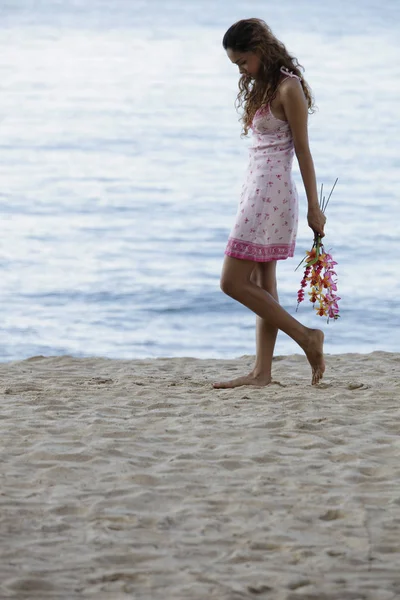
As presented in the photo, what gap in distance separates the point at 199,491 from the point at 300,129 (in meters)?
1.94

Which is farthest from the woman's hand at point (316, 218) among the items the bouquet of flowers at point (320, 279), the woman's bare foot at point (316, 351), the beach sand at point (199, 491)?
the beach sand at point (199, 491)

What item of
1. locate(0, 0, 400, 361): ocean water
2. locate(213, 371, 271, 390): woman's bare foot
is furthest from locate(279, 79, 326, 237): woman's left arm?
locate(0, 0, 400, 361): ocean water

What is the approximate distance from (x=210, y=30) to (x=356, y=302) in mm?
27241

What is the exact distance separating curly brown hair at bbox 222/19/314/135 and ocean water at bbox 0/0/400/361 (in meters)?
3.28

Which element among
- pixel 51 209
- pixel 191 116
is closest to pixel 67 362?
pixel 51 209

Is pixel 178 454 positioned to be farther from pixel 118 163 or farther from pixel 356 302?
pixel 118 163

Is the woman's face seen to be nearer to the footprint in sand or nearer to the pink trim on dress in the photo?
the pink trim on dress

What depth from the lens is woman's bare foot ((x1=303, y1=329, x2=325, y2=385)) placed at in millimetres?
5191

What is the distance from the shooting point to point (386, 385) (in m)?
5.50

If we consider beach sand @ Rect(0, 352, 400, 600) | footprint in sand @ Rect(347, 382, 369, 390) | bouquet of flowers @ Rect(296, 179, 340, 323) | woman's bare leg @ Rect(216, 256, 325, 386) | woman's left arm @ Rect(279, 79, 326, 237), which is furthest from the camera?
footprint in sand @ Rect(347, 382, 369, 390)

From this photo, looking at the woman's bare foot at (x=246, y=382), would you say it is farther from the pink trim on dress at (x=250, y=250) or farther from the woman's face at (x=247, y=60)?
the woman's face at (x=247, y=60)

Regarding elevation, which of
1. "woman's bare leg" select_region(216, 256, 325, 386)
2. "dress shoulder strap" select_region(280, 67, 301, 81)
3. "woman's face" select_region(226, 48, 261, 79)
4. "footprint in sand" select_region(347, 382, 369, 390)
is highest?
"woman's face" select_region(226, 48, 261, 79)

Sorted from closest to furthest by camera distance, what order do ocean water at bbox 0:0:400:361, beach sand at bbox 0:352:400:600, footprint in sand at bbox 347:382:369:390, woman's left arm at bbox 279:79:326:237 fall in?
beach sand at bbox 0:352:400:600, woman's left arm at bbox 279:79:326:237, footprint in sand at bbox 347:382:369:390, ocean water at bbox 0:0:400:361

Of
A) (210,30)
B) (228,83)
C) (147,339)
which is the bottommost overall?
(147,339)
